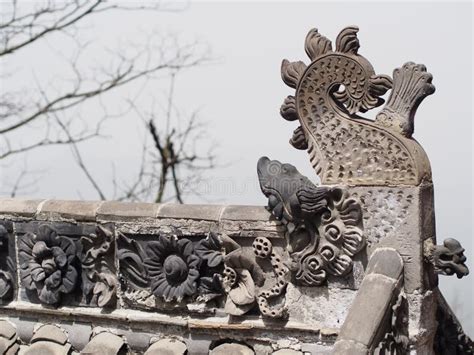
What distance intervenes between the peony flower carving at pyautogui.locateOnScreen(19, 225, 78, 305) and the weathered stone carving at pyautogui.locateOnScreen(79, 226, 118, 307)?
7cm

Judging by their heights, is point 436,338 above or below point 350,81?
below

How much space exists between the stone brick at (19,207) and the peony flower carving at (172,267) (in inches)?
34.3

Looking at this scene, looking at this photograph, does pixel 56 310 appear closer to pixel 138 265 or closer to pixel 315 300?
pixel 138 265

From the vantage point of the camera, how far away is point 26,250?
210 inches

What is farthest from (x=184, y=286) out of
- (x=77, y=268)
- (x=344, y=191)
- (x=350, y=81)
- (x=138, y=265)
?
(x=350, y=81)

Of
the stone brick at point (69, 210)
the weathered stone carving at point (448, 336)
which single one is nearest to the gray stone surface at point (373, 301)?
the weathered stone carving at point (448, 336)

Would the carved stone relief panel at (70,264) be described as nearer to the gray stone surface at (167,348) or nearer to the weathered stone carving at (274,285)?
the gray stone surface at (167,348)

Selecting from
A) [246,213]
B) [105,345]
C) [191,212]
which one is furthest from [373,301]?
[105,345]

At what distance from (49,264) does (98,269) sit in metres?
0.31

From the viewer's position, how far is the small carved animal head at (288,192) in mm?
4488

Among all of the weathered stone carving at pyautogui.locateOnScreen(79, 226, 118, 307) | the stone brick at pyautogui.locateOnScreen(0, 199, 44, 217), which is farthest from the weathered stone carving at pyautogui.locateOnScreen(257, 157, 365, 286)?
the stone brick at pyautogui.locateOnScreen(0, 199, 44, 217)

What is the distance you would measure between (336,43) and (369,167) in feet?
2.23

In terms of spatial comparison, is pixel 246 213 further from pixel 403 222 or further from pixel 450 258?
pixel 450 258

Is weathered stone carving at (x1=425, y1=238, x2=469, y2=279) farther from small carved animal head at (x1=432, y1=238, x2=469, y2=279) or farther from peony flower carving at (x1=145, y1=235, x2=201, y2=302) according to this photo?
peony flower carving at (x1=145, y1=235, x2=201, y2=302)
